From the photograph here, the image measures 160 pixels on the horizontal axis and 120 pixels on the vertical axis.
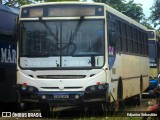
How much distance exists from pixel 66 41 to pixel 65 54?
1.17 ft

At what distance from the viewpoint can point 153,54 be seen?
26.7 m

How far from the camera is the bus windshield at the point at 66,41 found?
43.7 feet

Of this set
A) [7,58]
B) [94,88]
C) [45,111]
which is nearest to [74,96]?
[94,88]

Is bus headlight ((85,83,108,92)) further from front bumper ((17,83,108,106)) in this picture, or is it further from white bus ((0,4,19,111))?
white bus ((0,4,19,111))

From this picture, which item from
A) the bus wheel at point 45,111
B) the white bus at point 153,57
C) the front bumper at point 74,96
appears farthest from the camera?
the white bus at point 153,57

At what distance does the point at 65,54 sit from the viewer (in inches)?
527

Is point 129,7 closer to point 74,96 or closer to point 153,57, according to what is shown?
point 153,57

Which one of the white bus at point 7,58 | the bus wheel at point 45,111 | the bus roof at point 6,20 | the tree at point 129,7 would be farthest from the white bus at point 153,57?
the tree at point 129,7

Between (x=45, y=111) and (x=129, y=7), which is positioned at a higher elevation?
(x=129, y=7)

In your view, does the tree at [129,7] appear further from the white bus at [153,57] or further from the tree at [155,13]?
the white bus at [153,57]

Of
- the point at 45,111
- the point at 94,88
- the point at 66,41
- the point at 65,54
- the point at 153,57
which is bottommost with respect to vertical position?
the point at 45,111

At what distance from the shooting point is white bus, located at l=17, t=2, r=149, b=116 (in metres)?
13.2

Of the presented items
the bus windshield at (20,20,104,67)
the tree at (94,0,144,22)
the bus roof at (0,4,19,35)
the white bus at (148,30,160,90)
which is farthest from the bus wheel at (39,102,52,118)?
the tree at (94,0,144,22)

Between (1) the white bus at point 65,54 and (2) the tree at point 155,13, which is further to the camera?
(2) the tree at point 155,13
